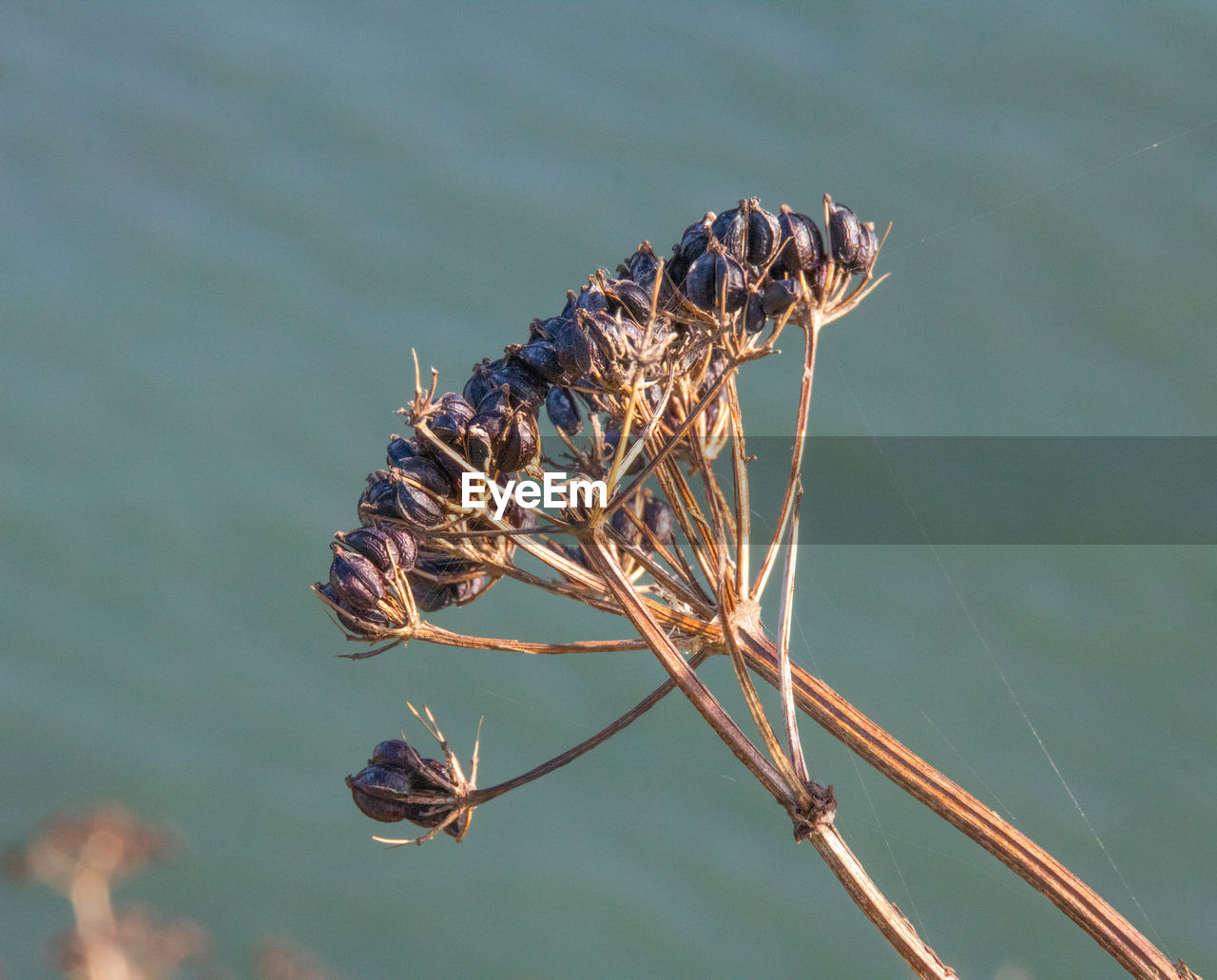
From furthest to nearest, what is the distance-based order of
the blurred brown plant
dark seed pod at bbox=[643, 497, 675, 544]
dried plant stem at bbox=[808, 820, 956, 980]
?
the blurred brown plant, dark seed pod at bbox=[643, 497, 675, 544], dried plant stem at bbox=[808, 820, 956, 980]

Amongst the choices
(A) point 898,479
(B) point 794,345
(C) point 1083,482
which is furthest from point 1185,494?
(B) point 794,345

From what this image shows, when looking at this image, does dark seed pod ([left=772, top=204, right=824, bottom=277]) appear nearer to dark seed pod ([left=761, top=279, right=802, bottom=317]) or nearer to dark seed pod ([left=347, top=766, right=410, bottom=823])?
dark seed pod ([left=761, top=279, right=802, bottom=317])

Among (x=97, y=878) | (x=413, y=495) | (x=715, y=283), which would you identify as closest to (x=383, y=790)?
(x=413, y=495)
